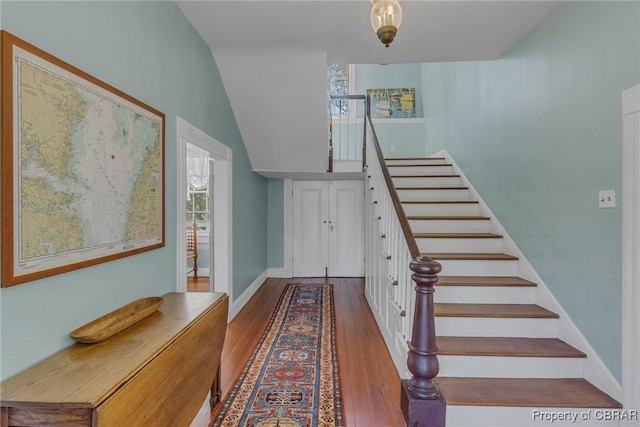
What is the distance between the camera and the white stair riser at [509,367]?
6.07ft

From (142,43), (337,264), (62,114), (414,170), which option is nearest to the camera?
(62,114)

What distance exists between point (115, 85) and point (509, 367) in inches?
109

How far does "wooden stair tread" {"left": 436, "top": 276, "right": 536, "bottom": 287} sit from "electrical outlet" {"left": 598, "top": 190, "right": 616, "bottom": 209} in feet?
2.76

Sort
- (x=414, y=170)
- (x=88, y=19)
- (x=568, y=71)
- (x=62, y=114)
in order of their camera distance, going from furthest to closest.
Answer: (x=414, y=170) → (x=568, y=71) → (x=88, y=19) → (x=62, y=114)

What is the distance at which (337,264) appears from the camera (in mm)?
5223

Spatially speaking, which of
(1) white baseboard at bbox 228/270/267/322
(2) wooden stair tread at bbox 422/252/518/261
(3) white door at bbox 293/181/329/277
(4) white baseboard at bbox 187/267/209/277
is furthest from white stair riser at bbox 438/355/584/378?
(4) white baseboard at bbox 187/267/209/277

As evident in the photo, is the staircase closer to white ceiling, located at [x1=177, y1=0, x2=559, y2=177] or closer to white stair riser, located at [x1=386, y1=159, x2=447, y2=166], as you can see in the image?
white stair riser, located at [x1=386, y1=159, x2=447, y2=166]

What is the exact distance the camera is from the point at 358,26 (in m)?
2.24

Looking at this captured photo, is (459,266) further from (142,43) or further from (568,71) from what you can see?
(142,43)

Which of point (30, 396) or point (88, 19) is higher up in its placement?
point (88, 19)

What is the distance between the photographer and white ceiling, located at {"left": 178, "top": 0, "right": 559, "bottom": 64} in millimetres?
2006

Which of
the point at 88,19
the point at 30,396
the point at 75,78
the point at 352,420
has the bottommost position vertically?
the point at 352,420

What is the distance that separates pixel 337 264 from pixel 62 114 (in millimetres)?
4515

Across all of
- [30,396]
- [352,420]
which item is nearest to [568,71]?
A: [352,420]
